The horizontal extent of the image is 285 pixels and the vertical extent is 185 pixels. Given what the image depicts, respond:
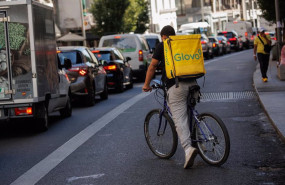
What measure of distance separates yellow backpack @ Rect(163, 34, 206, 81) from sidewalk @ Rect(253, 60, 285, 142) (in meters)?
2.59

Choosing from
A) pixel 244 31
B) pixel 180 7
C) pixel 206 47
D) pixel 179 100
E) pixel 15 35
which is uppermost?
pixel 180 7

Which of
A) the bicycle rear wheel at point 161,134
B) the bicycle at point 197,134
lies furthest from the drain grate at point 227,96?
the bicycle at point 197,134

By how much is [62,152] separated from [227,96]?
9.06 metres

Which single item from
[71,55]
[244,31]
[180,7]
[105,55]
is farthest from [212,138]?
[180,7]

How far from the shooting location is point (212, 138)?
331 inches

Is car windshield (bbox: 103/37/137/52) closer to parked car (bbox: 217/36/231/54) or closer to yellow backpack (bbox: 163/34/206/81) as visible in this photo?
yellow backpack (bbox: 163/34/206/81)

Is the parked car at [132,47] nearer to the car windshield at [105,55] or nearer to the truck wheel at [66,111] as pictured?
the car windshield at [105,55]

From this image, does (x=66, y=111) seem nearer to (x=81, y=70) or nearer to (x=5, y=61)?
(x=81, y=70)

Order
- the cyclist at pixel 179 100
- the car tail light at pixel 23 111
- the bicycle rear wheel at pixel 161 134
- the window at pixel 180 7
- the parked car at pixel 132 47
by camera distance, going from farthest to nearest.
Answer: the window at pixel 180 7 < the parked car at pixel 132 47 < the car tail light at pixel 23 111 < the bicycle rear wheel at pixel 161 134 < the cyclist at pixel 179 100

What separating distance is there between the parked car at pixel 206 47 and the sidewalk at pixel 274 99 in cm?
2371

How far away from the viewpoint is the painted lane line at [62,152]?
8.54 meters

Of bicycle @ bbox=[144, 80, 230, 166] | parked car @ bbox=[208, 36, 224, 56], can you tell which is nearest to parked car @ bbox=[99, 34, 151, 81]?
bicycle @ bbox=[144, 80, 230, 166]

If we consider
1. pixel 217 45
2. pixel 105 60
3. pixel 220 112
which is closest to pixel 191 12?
pixel 217 45

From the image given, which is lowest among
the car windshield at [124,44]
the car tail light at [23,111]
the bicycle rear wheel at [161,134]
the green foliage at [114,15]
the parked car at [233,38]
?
the bicycle rear wheel at [161,134]
